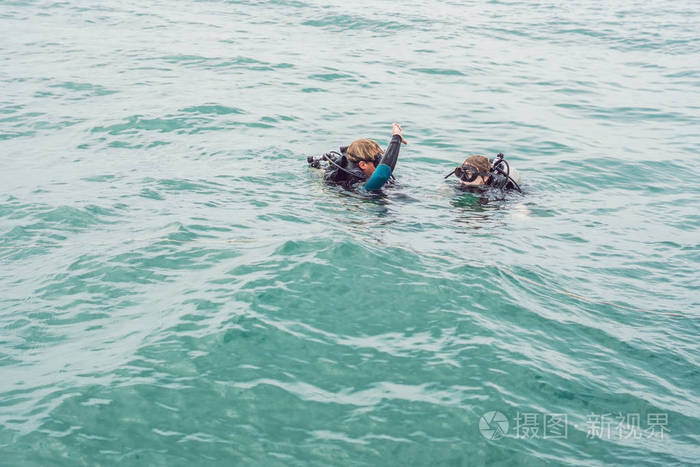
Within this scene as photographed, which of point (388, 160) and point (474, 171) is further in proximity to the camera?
point (474, 171)

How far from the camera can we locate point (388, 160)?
874 cm

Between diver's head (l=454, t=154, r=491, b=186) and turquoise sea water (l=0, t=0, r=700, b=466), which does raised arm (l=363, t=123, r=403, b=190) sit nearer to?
turquoise sea water (l=0, t=0, r=700, b=466)

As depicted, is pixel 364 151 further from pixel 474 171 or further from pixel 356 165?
pixel 474 171

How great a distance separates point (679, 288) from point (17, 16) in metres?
24.5

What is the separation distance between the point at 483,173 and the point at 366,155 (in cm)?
178

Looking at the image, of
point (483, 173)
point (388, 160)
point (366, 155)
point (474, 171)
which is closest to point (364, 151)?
point (366, 155)

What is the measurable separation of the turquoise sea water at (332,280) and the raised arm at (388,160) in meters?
0.41

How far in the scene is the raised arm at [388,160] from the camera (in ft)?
28.3

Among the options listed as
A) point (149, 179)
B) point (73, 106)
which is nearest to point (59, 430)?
point (149, 179)

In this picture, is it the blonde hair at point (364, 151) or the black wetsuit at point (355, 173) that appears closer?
the black wetsuit at point (355, 173)

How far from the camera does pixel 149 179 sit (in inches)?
388

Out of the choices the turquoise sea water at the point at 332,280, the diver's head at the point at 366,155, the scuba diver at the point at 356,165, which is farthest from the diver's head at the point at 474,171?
the diver's head at the point at 366,155

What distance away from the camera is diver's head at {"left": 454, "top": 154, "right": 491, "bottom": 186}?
9.45 metres

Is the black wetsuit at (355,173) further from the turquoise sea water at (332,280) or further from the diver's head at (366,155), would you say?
the turquoise sea water at (332,280)
